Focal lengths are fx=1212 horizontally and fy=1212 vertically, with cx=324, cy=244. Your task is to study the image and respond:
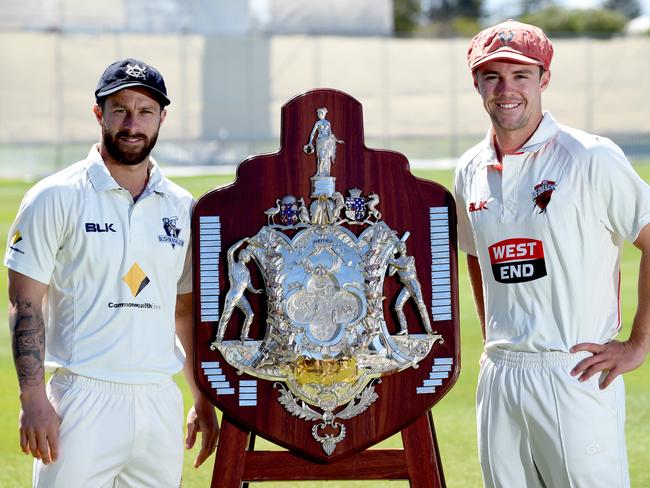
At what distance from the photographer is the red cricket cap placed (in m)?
3.96

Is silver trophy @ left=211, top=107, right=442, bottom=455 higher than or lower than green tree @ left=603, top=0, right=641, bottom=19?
lower

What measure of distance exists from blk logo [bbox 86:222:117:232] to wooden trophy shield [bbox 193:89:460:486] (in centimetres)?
29

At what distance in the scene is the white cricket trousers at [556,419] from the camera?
3.94m

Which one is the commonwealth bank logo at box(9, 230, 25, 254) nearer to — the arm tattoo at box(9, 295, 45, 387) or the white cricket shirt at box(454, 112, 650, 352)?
the arm tattoo at box(9, 295, 45, 387)

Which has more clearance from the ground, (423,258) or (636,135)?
(636,135)

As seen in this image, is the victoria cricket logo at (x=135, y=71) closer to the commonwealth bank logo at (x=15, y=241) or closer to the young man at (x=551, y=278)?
the commonwealth bank logo at (x=15, y=241)

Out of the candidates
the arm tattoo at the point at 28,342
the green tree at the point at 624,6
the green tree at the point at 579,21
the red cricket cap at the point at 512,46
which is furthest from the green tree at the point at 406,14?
the arm tattoo at the point at 28,342

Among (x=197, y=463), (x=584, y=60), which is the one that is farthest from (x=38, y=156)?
(x=197, y=463)

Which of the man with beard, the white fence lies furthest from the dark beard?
the white fence

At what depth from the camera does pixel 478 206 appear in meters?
4.09

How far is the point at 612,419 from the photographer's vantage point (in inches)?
157

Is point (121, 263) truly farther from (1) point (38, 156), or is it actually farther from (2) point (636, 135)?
(2) point (636, 135)

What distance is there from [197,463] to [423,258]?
1.13 meters

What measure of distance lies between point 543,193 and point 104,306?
1468 mm
